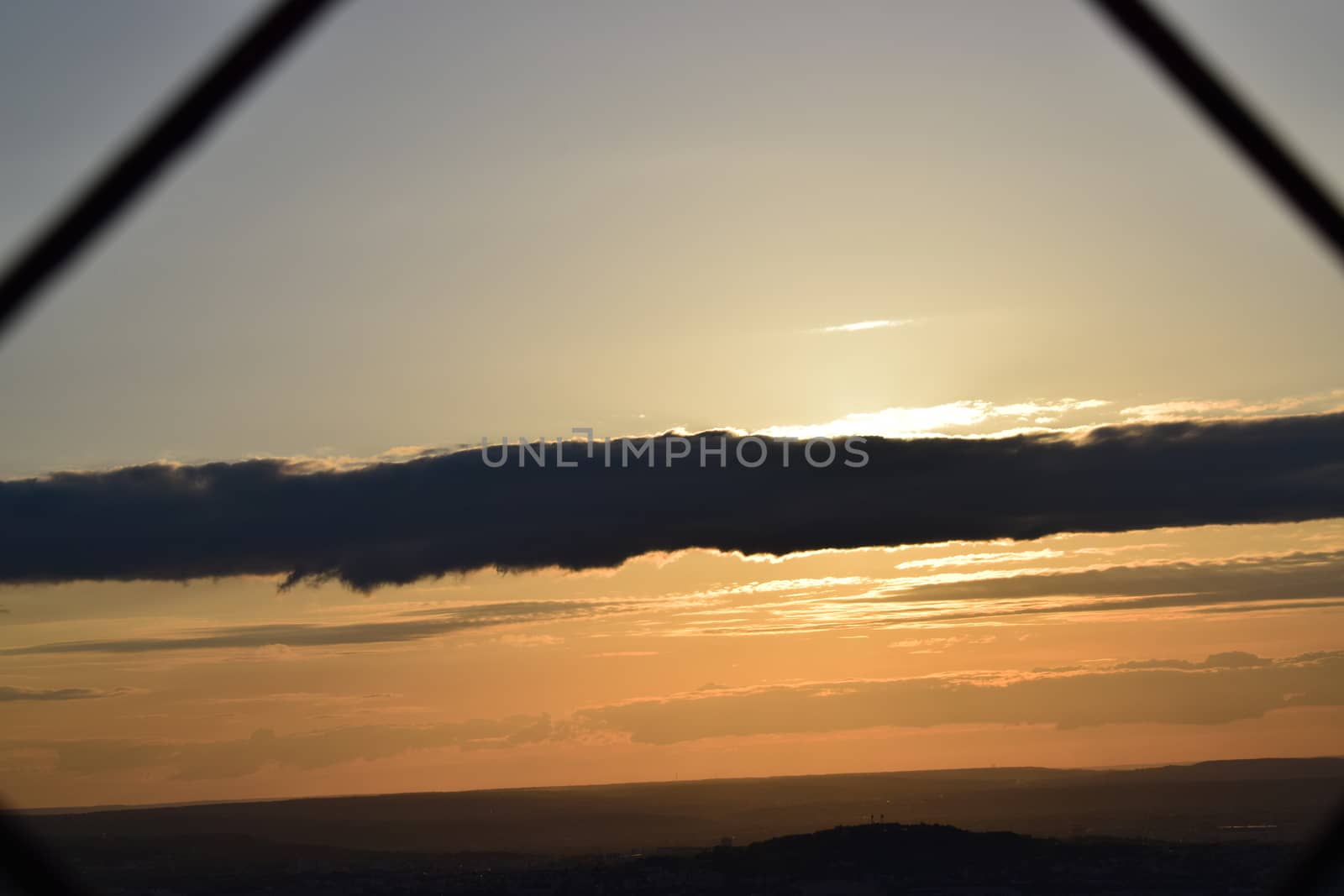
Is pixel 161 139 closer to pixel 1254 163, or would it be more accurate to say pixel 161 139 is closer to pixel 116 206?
pixel 116 206

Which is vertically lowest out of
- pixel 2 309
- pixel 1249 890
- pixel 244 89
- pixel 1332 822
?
pixel 1249 890

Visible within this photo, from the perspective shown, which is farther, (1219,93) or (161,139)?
(1219,93)

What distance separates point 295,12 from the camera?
2949 millimetres

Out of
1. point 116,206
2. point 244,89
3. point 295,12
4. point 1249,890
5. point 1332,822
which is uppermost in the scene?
point 295,12

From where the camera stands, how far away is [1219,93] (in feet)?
10.2

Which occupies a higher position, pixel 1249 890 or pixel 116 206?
pixel 116 206

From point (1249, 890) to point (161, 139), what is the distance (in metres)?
219

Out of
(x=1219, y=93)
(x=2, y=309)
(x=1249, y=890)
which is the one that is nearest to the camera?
(x=2, y=309)

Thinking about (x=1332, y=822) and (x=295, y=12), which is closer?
(x=295, y=12)

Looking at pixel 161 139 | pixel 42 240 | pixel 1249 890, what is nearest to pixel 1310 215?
pixel 161 139

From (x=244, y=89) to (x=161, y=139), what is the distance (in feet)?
0.68

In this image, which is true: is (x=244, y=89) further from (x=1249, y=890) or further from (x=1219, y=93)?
(x=1249, y=890)

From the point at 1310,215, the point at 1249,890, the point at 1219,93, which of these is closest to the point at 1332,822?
the point at 1310,215

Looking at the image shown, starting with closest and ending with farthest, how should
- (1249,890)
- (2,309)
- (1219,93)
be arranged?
1. (2,309)
2. (1219,93)
3. (1249,890)
